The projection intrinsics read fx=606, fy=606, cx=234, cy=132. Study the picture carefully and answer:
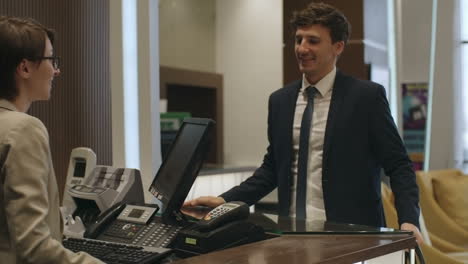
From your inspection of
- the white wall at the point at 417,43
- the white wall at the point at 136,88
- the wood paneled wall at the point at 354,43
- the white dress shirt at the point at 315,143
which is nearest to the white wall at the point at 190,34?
the wood paneled wall at the point at 354,43

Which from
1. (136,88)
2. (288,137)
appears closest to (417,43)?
(136,88)

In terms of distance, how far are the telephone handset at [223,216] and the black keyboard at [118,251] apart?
0.43 feet

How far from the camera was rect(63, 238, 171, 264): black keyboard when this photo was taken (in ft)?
5.04

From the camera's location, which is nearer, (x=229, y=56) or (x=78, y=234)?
(x=78, y=234)

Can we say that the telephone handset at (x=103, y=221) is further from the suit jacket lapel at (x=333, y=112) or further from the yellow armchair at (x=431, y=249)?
the yellow armchair at (x=431, y=249)

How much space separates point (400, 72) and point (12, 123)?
5.24 metres

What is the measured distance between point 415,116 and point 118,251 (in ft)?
16.0

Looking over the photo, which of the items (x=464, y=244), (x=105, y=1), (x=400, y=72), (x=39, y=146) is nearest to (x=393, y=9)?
(x=400, y=72)

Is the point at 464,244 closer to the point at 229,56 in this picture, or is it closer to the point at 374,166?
the point at 374,166

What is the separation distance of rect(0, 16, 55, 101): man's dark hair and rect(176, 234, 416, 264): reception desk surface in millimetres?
611

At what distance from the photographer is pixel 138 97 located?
178 inches

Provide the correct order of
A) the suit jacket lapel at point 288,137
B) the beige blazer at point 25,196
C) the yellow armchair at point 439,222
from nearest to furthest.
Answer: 1. the beige blazer at point 25,196
2. the suit jacket lapel at point 288,137
3. the yellow armchair at point 439,222

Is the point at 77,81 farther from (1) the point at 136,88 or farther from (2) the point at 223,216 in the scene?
(2) the point at 223,216

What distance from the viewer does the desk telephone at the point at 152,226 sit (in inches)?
66.8
